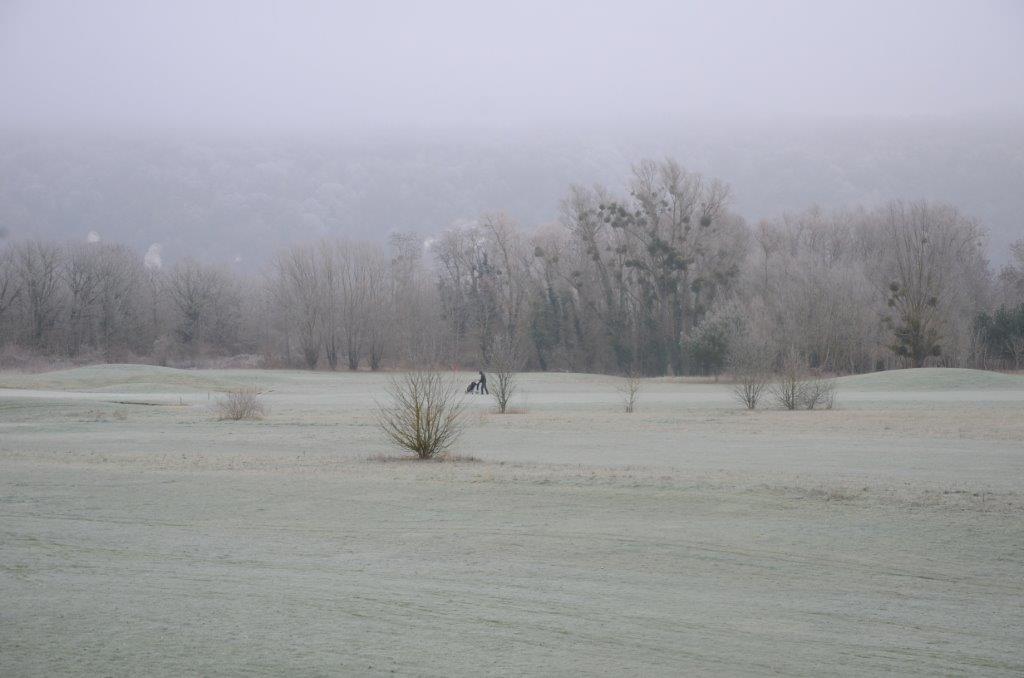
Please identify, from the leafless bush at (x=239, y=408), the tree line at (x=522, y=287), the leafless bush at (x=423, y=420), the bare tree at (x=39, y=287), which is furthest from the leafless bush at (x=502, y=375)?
the bare tree at (x=39, y=287)

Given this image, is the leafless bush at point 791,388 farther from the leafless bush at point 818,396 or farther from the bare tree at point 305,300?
the bare tree at point 305,300

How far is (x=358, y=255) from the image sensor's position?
73875 mm

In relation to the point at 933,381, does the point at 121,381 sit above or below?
above

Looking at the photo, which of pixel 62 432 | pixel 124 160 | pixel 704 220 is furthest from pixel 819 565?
pixel 124 160

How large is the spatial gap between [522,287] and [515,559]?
66946mm

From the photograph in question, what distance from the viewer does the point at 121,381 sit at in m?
49.1

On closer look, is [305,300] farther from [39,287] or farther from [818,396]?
[818,396]

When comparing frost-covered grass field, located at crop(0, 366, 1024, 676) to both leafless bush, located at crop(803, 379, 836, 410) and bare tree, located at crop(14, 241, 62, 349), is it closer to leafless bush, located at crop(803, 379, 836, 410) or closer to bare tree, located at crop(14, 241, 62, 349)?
leafless bush, located at crop(803, 379, 836, 410)

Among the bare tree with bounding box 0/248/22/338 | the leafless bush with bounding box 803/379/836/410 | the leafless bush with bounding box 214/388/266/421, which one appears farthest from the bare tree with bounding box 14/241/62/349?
the leafless bush with bounding box 803/379/836/410

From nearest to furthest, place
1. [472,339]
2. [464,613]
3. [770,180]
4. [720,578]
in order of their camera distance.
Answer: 1. [464,613]
2. [720,578]
3. [472,339]
4. [770,180]

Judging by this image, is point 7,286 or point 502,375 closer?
point 502,375

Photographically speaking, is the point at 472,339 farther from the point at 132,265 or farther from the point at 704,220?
the point at 132,265

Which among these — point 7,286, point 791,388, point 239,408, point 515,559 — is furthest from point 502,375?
point 7,286

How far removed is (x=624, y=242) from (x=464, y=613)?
67135 mm
